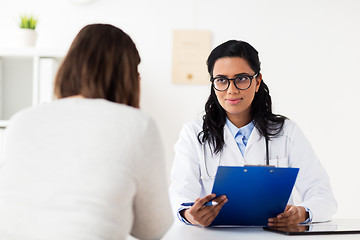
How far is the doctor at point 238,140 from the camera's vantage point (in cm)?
189

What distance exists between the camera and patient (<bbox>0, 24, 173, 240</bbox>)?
94cm

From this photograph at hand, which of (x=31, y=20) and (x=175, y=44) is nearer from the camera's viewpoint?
(x=31, y=20)

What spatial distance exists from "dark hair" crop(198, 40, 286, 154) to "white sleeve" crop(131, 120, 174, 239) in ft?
2.90

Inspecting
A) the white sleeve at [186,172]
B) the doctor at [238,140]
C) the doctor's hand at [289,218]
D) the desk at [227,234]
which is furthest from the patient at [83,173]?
the doctor at [238,140]

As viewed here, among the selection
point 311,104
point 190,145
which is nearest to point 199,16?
point 311,104

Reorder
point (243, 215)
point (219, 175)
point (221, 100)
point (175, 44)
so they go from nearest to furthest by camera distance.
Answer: point (219, 175) < point (243, 215) < point (221, 100) < point (175, 44)

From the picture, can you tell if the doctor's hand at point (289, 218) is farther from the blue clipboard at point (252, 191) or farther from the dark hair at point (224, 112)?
the dark hair at point (224, 112)

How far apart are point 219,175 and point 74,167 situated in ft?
1.69

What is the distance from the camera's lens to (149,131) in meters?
1.00

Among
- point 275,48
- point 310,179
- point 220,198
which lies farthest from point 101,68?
point 275,48

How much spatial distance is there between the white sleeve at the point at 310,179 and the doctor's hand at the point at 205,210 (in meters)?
0.47

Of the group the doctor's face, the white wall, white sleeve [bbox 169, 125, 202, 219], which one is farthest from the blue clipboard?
the white wall

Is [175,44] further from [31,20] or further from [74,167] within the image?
[74,167]

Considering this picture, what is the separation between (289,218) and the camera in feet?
5.07
